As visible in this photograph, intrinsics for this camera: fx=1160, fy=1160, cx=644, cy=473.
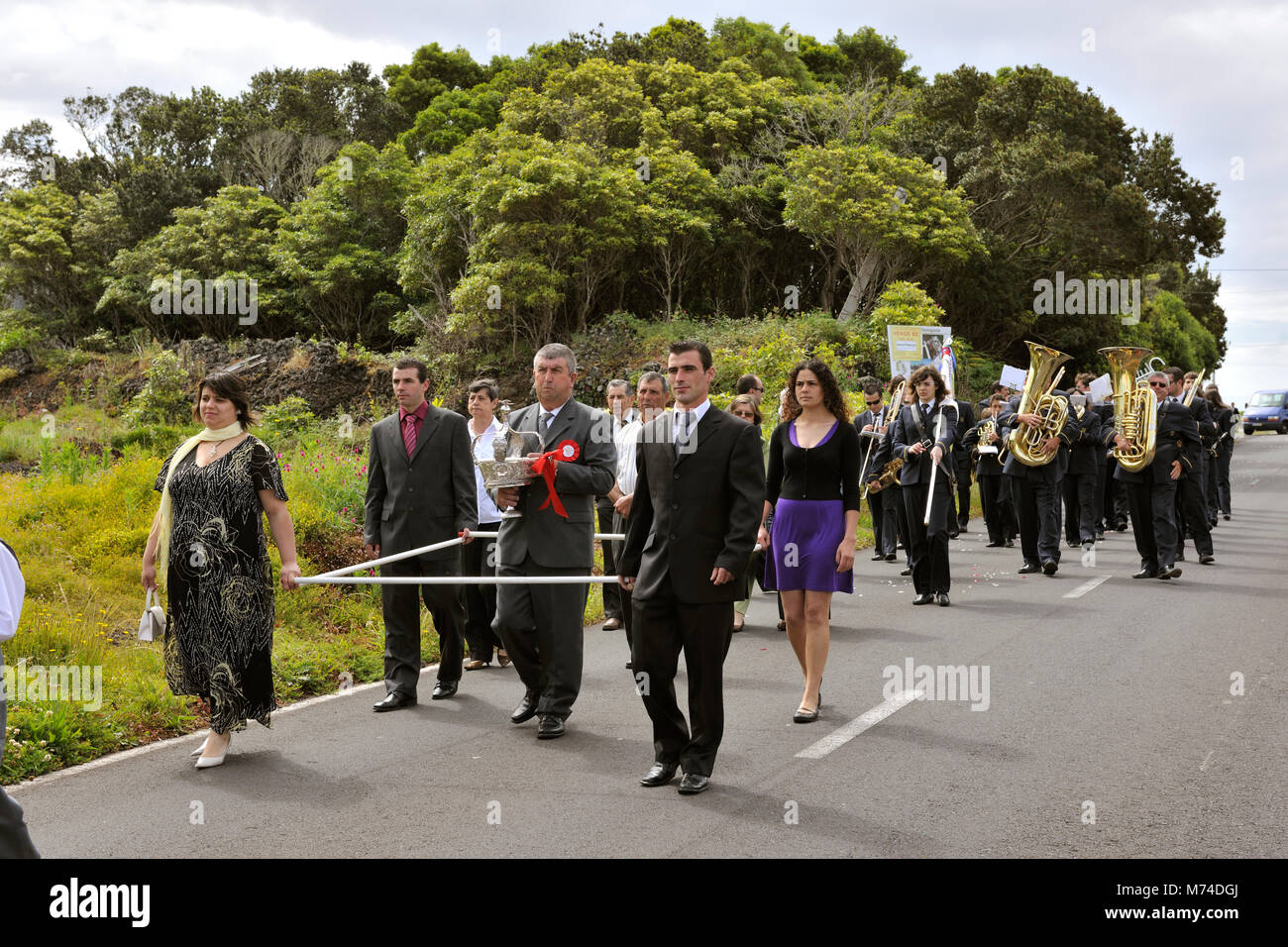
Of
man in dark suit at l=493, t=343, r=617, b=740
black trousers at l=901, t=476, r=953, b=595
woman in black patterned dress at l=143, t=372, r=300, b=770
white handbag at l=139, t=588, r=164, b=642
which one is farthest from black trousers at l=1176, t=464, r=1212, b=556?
white handbag at l=139, t=588, r=164, b=642

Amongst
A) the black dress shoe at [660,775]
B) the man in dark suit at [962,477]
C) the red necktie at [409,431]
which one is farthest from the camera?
the man in dark suit at [962,477]

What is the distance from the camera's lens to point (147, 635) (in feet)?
20.0

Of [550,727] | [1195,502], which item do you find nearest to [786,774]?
[550,727]

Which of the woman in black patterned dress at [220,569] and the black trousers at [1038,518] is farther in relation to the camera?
the black trousers at [1038,518]

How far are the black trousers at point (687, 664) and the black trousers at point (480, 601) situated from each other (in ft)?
10.5

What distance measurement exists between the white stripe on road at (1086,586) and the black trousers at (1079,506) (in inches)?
110

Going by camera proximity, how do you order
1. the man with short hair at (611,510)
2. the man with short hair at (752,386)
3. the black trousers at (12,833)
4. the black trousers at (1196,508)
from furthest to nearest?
1. the black trousers at (1196,508)
2. the man with short hair at (611,510)
3. the man with short hair at (752,386)
4. the black trousers at (12,833)

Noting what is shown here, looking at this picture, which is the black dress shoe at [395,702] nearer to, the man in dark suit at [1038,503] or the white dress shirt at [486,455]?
the white dress shirt at [486,455]

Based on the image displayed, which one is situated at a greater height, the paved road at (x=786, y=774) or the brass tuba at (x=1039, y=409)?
the brass tuba at (x=1039, y=409)

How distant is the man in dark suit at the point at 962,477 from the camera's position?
14934 mm

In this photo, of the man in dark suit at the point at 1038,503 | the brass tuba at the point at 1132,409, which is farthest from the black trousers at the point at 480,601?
the brass tuba at the point at 1132,409

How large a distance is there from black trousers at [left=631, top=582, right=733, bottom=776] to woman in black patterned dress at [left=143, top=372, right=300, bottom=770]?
2.00 meters

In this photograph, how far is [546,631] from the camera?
6.93 metres

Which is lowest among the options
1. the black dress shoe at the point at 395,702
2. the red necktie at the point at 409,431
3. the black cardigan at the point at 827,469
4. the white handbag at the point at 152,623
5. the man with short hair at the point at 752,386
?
the black dress shoe at the point at 395,702
